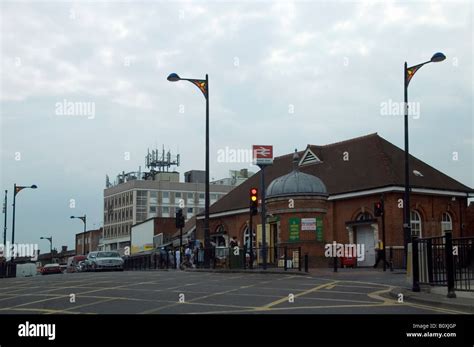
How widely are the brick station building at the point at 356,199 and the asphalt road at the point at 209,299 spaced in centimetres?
1197

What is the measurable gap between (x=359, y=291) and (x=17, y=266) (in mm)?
39151

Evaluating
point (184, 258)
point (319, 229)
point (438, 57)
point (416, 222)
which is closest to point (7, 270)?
point (184, 258)

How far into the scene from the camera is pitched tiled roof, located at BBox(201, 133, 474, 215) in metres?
39.1

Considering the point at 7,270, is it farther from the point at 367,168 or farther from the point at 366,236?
the point at 367,168

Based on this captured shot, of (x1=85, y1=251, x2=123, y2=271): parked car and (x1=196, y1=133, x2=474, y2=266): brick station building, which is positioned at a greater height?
(x1=196, y1=133, x2=474, y2=266): brick station building

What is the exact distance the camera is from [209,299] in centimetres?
1314

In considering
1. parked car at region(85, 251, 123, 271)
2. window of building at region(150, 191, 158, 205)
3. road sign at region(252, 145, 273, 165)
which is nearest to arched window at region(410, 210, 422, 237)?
road sign at region(252, 145, 273, 165)

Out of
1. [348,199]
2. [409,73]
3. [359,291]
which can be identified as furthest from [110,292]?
[348,199]

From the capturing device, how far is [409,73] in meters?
26.7

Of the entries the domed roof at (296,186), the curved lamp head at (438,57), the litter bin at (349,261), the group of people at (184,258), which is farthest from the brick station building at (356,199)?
the curved lamp head at (438,57)

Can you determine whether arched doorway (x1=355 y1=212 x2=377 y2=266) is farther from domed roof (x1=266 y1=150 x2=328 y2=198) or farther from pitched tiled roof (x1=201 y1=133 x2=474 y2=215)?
domed roof (x1=266 y1=150 x2=328 y2=198)

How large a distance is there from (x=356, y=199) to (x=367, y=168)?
2685mm

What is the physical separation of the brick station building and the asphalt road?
39.3 ft
